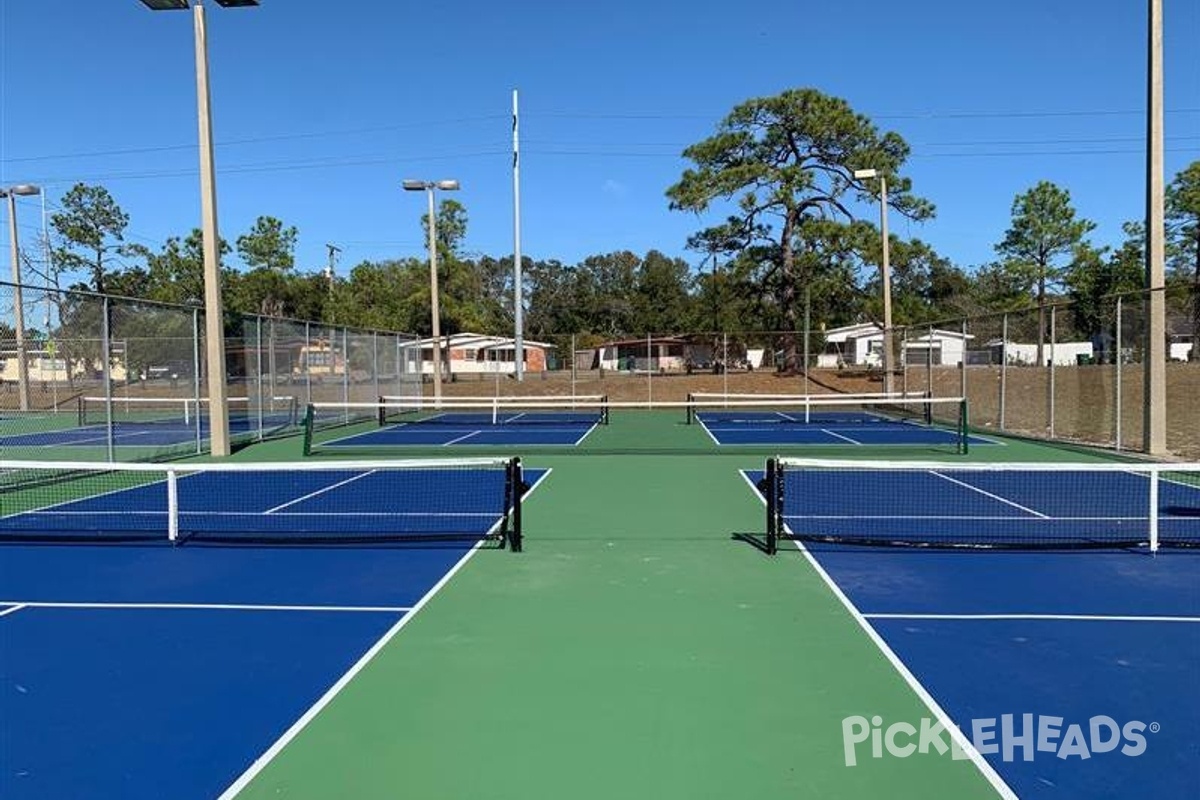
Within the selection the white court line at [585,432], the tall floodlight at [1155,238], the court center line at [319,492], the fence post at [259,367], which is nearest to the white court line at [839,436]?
the tall floodlight at [1155,238]

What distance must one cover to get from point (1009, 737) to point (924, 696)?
51 centimetres

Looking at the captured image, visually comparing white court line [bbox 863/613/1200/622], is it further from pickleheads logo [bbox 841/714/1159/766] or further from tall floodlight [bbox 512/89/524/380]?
tall floodlight [bbox 512/89/524/380]

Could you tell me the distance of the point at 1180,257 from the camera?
160 feet

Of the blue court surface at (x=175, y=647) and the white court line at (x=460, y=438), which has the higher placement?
the white court line at (x=460, y=438)

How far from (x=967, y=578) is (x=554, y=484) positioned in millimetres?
6426

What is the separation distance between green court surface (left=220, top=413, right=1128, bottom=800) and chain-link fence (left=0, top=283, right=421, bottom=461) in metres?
10.5

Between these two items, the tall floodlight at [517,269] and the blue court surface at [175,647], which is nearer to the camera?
the blue court surface at [175,647]

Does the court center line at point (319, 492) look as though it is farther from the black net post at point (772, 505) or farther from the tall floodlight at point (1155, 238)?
the tall floodlight at point (1155, 238)

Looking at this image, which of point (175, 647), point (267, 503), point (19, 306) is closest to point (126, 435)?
point (19, 306)

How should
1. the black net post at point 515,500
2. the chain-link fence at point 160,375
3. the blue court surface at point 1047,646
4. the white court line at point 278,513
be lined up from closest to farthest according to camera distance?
the blue court surface at point 1047,646, the black net post at point 515,500, the white court line at point 278,513, the chain-link fence at point 160,375

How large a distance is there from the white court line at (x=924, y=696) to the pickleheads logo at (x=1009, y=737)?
0.10 ft

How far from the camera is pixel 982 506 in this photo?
34.6ft

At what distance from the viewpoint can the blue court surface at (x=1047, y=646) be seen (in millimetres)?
3807

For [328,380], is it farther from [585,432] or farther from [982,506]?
[982,506]
